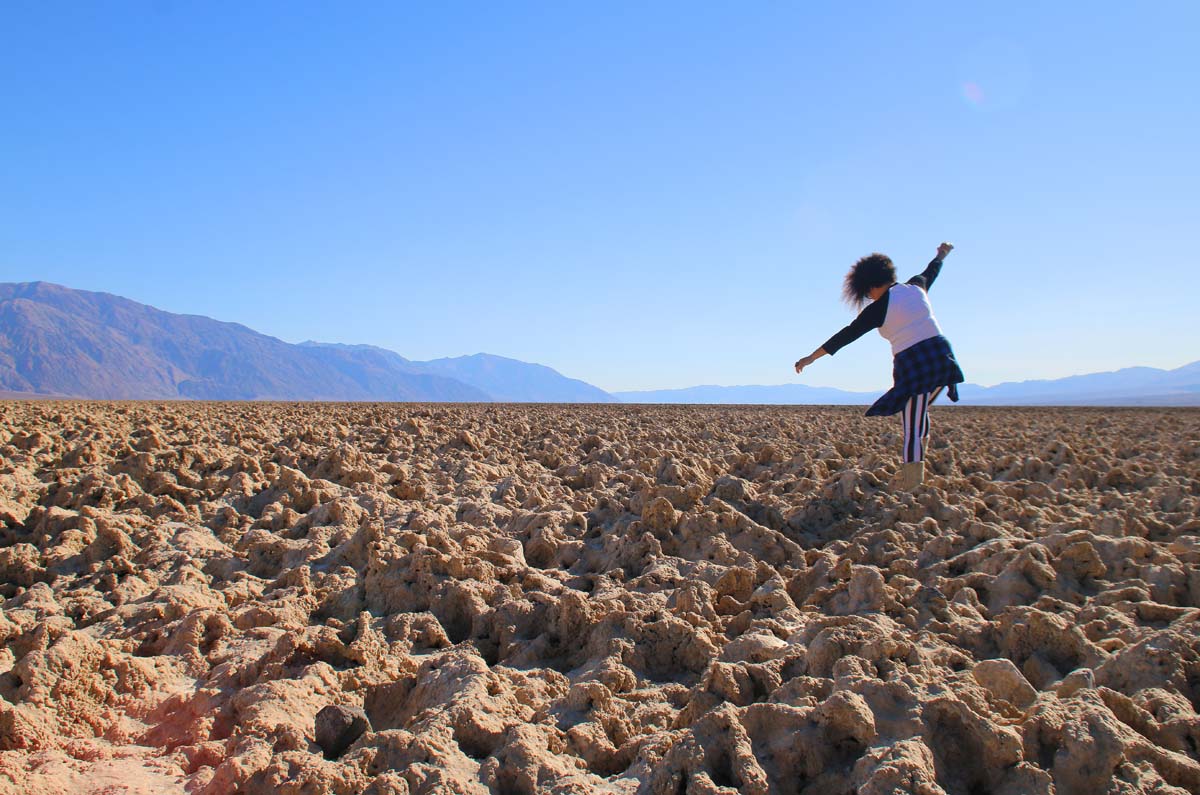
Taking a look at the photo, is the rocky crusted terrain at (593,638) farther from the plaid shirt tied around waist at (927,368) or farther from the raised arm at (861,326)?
the raised arm at (861,326)

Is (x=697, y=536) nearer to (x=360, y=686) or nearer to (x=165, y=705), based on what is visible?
(x=360, y=686)

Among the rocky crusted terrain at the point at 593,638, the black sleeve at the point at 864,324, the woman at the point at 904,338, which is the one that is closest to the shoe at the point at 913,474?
the woman at the point at 904,338

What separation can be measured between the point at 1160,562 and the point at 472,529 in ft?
10.8

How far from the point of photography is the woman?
4270 mm

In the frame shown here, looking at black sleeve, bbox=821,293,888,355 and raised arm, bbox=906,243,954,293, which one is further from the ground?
raised arm, bbox=906,243,954,293

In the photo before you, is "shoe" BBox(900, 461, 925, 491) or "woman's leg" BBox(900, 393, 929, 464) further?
"shoe" BBox(900, 461, 925, 491)

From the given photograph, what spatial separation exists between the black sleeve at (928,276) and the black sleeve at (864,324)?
255 mm

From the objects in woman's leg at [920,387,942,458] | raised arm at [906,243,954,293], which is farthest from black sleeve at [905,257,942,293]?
woman's leg at [920,387,942,458]

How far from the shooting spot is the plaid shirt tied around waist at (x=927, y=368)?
13.9 ft

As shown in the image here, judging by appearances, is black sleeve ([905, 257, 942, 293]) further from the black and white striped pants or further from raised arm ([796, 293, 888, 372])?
the black and white striped pants

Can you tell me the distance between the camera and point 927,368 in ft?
14.0

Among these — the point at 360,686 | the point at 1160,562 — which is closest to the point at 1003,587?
the point at 1160,562

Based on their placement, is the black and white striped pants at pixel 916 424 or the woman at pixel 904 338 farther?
the black and white striped pants at pixel 916 424

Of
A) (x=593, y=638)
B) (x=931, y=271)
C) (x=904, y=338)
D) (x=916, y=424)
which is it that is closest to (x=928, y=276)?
(x=931, y=271)
